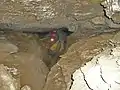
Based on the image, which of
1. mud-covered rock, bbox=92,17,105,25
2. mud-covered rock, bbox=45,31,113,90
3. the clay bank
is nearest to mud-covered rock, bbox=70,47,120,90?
the clay bank

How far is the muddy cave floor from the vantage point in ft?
7.76

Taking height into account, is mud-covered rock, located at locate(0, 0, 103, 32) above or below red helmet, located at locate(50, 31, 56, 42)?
above

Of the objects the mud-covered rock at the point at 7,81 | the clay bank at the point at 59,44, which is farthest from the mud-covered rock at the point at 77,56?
the mud-covered rock at the point at 7,81

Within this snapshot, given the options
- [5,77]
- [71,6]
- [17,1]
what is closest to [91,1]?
[71,6]

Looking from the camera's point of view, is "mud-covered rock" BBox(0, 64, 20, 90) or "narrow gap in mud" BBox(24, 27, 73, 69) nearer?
"mud-covered rock" BBox(0, 64, 20, 90)

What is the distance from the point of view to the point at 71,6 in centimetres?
230

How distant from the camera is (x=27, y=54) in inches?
99.6

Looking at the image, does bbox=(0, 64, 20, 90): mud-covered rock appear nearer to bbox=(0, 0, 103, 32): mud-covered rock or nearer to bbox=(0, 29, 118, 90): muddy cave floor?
bbox=(0, 29, 118, 90): muddy cave floor

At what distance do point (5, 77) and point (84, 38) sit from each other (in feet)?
2.53

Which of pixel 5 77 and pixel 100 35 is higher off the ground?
pixel 100 35

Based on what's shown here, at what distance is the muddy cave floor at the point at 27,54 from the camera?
7.76ft

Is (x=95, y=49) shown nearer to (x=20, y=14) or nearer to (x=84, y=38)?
(x=84, y=38)

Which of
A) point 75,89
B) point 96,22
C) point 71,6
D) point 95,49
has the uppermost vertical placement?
point 71,6

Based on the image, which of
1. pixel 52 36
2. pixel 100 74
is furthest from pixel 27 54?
pixel 100 74
